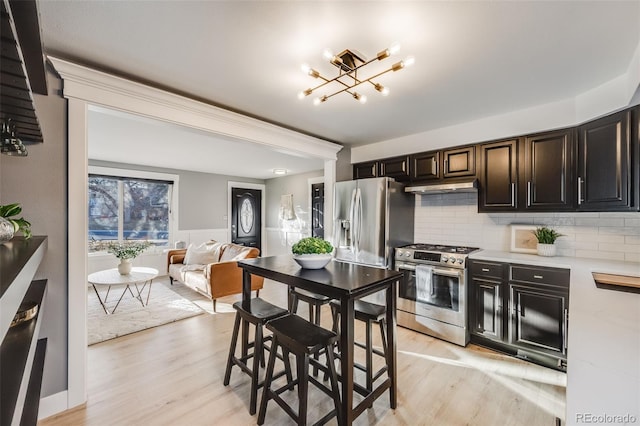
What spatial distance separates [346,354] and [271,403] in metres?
0.90

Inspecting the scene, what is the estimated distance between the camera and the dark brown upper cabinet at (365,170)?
3.97 m

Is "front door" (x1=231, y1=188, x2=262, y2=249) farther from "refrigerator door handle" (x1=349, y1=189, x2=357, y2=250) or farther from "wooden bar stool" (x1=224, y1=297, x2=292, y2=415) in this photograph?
"wooden bar stool" (x1=224, y1=297, x2=292, y2=415)

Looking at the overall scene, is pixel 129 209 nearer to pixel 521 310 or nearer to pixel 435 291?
pixel 435 291

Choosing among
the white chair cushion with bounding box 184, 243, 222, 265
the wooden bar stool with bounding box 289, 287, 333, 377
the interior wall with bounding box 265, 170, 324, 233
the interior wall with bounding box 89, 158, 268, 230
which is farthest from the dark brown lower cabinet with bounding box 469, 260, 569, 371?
the interior wall with bounding box 89, 158, 268, 230

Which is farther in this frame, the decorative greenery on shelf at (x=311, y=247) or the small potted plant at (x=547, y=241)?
the small potted plant at (x=547, y=241)

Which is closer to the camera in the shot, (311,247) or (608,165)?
(311,247)

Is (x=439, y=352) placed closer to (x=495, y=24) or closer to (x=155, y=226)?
(x=495, y=24)

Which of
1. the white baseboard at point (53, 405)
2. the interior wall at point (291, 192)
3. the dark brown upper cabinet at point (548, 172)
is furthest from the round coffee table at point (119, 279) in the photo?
the dark brown upper cabinet at point (548, 172)

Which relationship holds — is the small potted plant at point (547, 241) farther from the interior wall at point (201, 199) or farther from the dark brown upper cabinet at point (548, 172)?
the interior wall at point (201, 199)

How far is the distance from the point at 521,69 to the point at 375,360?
2.72 m

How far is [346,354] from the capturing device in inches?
61.6

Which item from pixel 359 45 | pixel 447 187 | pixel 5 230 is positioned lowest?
pixel 5 230

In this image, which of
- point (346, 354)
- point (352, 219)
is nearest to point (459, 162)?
point (352, 219)

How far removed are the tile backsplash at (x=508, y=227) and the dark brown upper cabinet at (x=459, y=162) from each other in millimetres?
379
